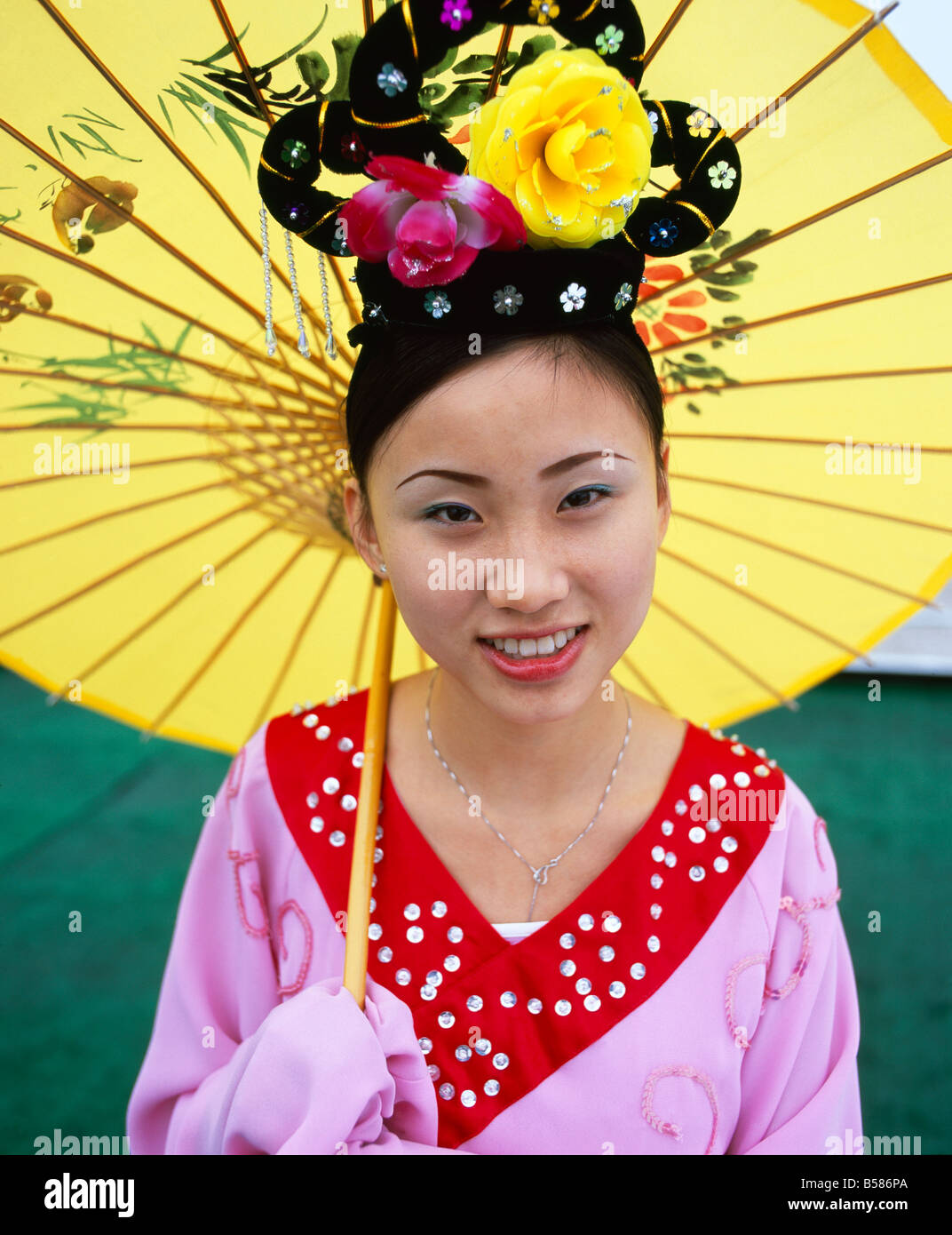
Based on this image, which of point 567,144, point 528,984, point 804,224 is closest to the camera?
point 567,144

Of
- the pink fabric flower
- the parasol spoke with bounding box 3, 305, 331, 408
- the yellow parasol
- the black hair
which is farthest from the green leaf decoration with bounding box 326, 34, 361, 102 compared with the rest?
the parasol spoke with bounding box 3, 305, 331, 408

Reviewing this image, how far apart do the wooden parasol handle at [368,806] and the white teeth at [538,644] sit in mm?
265

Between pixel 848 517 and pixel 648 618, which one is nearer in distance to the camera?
pixel 848 517

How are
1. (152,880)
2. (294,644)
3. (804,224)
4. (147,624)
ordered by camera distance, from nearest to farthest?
1. (804,224)
2. (147,624)
3. (294,644)
4. (152,880)

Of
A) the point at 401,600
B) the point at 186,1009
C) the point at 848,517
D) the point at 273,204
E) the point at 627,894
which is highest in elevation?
the point at 273,204

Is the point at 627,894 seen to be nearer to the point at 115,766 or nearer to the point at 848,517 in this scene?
the point at 848,517

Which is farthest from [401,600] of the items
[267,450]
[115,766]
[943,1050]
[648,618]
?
[115,766]

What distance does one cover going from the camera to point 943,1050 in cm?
271

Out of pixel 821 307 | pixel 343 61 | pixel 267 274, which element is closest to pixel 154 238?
pixel 267 274

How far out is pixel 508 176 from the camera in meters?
1.01

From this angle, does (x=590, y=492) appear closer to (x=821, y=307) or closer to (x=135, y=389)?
(x=821, y=307)

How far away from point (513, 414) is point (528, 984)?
0.68m

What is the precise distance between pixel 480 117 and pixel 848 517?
76 centimetres
